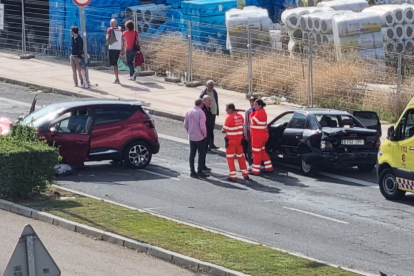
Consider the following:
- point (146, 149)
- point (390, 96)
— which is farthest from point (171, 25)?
point (146, 149)

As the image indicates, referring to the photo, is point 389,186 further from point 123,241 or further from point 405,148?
point 123,241

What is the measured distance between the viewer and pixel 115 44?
2778 centimetres

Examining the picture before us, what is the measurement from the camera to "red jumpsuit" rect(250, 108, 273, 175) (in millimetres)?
18328

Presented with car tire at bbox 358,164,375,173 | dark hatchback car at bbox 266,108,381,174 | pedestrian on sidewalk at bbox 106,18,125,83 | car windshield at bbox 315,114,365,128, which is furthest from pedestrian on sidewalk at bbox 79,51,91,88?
car tire at bbox 358,164,375,173

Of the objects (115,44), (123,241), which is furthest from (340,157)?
(115,44)

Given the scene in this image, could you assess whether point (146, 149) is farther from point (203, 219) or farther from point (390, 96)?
point (390, 96)

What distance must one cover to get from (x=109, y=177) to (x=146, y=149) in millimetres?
1218

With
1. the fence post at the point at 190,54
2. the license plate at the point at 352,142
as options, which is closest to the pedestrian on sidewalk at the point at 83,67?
the fence post at the point at 190,54

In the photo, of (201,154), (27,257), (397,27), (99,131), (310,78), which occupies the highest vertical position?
(397,27)

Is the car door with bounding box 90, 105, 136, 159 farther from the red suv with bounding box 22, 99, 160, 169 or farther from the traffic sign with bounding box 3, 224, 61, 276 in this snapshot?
the traffic sign with bounding box 3, 224, 61, 276

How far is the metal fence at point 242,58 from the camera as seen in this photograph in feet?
81.0

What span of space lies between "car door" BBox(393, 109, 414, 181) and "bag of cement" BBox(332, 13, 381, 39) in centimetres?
1111

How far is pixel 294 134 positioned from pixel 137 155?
128 inches

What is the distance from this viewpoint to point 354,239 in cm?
1334
